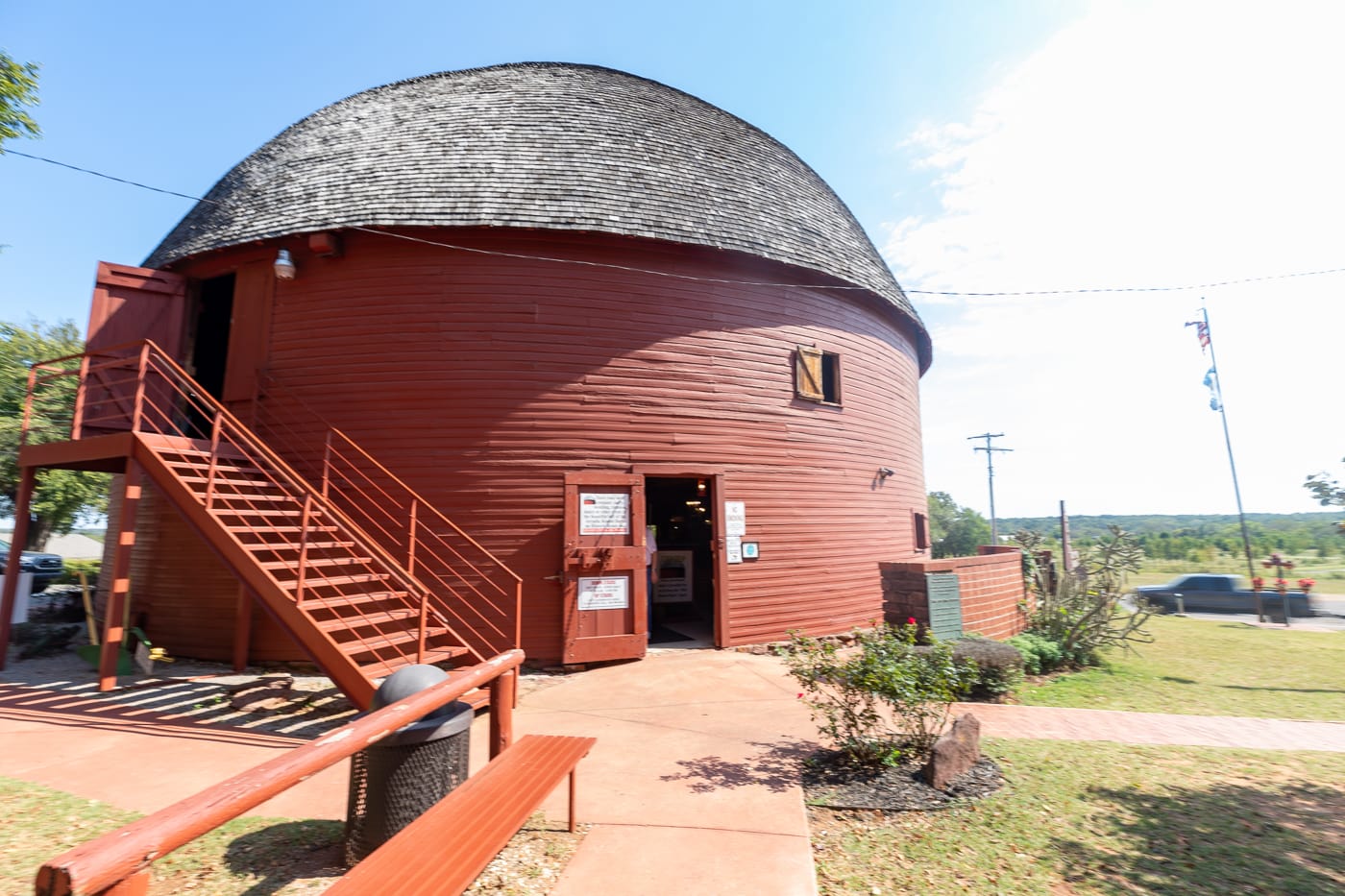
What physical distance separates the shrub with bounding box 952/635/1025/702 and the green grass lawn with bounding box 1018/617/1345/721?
1.66ft

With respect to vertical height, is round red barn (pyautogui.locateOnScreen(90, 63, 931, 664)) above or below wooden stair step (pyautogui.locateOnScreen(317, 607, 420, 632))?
above

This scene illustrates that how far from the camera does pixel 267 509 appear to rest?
7.04 m

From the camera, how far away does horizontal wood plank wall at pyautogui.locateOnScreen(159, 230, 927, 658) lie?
827 centimetres

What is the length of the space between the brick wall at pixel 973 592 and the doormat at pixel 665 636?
11.4 ft

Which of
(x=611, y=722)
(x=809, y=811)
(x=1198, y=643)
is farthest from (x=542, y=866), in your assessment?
(x=1198, y=643)

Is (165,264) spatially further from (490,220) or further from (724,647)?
(724,647)

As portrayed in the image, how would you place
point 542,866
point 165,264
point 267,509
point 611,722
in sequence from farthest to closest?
point 165,264 → point 267,509 → point 611,722 → point 542,866

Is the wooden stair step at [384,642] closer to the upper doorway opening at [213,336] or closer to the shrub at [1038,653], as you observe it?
the upper doorway opening at [213,336]

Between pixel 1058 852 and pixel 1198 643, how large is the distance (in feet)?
42.4

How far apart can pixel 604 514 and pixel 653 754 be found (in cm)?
376

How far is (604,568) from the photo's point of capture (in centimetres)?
819

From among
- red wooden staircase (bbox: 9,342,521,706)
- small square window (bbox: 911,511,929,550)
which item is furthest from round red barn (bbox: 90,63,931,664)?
small square window (bbox: 911,511,929,550)

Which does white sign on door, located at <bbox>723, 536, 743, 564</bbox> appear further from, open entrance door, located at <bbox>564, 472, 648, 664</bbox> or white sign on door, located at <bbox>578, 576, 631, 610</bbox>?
white sign on door, located at <bbox>578, 576, 631, 610</bbox>

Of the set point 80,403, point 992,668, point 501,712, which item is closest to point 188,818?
point 501,712
